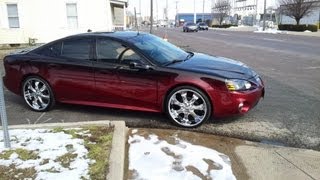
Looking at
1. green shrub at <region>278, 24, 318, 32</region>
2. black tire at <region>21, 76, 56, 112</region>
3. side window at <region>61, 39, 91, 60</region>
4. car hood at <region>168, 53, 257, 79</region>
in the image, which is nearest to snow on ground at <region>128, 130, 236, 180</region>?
car hood at <region>168, 53, 257, 79</region>

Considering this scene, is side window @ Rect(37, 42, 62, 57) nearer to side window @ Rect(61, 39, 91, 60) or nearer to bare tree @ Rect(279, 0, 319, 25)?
side window @ Rect(61, 39, 91, 60)

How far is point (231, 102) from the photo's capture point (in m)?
5.78

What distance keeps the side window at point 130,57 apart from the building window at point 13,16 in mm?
17543

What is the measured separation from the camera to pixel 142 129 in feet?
19.4

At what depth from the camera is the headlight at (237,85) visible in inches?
227

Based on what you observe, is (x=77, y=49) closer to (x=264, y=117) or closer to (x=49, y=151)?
(x=49, y=151)

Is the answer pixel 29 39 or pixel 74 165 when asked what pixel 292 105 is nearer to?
pixel 74 165

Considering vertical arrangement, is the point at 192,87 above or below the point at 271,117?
above

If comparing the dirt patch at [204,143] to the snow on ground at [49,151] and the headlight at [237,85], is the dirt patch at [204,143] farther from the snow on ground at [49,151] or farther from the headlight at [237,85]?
the headlight at [237,85]

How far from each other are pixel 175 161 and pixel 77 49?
3.08 m

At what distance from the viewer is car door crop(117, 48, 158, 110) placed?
6.10 metres

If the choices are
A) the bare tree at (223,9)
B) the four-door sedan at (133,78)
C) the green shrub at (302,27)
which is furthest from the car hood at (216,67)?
the bare tree at (223,9)

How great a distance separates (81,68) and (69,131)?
4.92 ft

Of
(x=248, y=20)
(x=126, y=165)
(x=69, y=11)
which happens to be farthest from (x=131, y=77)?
(x=248, y=20)
